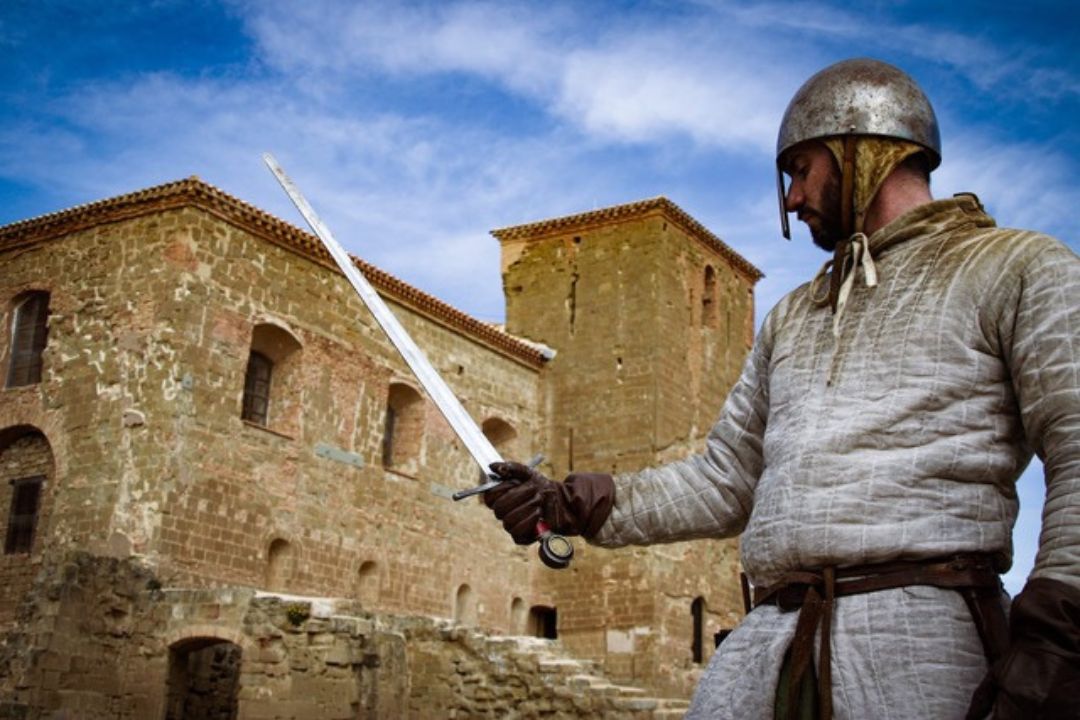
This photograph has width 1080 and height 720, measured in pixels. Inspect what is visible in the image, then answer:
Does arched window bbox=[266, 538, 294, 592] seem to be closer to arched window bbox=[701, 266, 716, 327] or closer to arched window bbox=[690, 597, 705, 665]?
arched window bbox=[690, 597, 705, 665]

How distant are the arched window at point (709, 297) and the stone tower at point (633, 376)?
0.09 ft

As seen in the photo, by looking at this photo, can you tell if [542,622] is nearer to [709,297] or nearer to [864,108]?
[709,297]

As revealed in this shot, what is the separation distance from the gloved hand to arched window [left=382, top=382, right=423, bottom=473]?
733 inches

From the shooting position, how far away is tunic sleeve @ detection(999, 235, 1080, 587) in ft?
7.47

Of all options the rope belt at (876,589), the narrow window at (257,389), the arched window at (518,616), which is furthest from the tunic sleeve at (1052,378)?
the arched window at (518,616)

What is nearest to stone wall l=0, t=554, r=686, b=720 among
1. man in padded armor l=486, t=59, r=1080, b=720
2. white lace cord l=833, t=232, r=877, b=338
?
man in padded armor l=486, t=59, r=1080, b=720

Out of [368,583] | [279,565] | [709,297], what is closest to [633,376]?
[709,297]

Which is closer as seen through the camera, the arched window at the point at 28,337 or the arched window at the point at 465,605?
the arched window at the point at 28,337

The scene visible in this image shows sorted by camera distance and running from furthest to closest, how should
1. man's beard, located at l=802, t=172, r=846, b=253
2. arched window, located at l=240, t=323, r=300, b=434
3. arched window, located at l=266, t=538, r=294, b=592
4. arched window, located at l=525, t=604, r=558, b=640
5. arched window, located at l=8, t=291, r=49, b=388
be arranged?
arched window, located at l=525, t=604, r=558, b=640 < arched window, located at l=240, t=323, r=300, b=434 < arched window, located at l=8, t=291, r=49, b=388 < arched window, located at l=266, t=538, r=294, b=592 < man's beard, located at l=802, t=172, r=846, b=253

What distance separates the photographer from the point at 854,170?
290 cm

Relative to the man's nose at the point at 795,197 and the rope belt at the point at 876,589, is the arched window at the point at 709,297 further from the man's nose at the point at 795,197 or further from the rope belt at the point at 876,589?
the rope belt at the point at 876,589

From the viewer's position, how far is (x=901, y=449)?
257 cm

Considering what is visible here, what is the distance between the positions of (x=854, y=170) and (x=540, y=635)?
22231 mm

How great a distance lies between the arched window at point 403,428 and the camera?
21.8m
